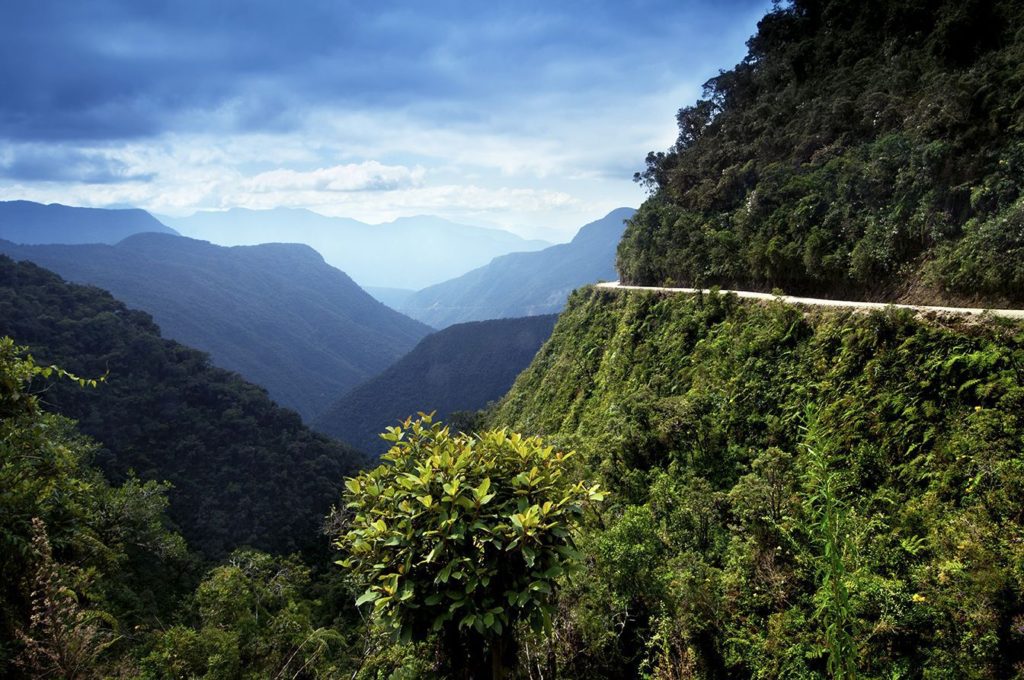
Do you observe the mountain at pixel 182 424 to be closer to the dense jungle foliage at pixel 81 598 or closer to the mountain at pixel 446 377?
the dense jungle foliage at pixel 81 598

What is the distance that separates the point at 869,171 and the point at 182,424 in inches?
2296

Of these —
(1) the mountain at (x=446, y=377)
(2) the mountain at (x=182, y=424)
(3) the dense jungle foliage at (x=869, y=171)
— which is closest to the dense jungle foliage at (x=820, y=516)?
(3) the dense jungle foliage at (x=869, y=171)

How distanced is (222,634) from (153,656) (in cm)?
127

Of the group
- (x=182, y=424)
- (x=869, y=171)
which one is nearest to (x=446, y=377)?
(x=182, y=424)

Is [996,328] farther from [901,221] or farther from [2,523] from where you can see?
[2,523]

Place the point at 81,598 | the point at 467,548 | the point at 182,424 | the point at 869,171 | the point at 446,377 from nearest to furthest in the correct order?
the point at 467,548, the point at 81,598, the point at 869,171, the point at 182,424, the point at 446,377

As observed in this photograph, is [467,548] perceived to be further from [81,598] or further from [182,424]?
[182,424]

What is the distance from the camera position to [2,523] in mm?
3854

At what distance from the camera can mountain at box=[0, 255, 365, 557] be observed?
41.2 metres

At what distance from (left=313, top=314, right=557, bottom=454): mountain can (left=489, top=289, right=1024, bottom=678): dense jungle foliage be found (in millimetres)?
101701

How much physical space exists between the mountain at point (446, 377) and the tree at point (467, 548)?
108 metres

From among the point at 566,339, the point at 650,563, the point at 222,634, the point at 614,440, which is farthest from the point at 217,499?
the point at 650,563

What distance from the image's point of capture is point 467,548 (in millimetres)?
3219

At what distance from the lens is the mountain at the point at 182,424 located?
41.2m
